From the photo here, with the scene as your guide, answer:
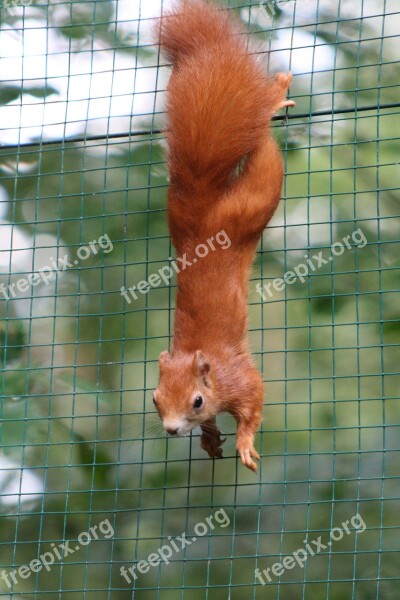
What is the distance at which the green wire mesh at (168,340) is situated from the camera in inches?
200

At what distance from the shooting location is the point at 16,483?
5137 mm

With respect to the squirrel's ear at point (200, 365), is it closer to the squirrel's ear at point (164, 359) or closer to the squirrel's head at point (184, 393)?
the squirrel's head at point (184, 393)

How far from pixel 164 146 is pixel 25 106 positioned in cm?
99

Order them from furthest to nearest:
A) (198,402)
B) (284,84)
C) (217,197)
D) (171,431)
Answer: (284,84)
(217,197)
(198,402)
(171,431)

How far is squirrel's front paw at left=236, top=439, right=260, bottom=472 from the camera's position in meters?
4.08

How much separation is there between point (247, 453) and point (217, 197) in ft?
3.56

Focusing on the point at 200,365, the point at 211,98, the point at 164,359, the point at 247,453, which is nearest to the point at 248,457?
the point at 247,453

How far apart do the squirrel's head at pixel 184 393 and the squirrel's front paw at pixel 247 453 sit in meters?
0.17

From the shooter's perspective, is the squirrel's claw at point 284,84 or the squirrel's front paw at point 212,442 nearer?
the squirrel's front paw at point 212,442

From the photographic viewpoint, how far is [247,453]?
4.11m

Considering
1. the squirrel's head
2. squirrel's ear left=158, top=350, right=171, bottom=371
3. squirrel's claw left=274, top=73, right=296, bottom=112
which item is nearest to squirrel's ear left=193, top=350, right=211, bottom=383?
the squirrel's head

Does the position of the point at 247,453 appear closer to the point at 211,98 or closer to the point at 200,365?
the point at 200,365

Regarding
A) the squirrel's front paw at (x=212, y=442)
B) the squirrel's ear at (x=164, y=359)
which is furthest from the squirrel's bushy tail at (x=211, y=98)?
the squirrel's front paw at (x=212, y=442)

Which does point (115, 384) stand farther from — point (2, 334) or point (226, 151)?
point (226, 151)
